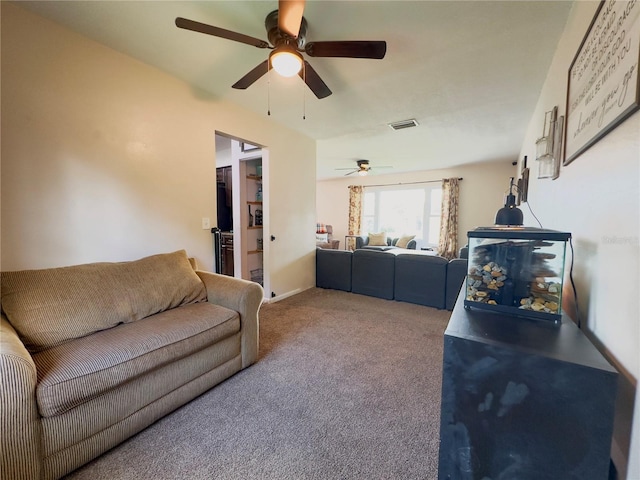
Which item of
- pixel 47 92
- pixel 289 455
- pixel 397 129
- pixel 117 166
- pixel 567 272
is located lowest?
pixel 289 455

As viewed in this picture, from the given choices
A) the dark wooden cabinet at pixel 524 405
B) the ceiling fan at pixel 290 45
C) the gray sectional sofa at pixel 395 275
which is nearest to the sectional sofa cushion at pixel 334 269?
the gray sectional sofa at pixel 395 275

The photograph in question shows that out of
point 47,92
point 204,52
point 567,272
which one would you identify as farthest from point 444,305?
point 47,92

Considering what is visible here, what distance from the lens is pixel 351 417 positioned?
63.2 inches

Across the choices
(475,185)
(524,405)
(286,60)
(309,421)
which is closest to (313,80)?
(286,60)

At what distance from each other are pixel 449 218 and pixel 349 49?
567 cm

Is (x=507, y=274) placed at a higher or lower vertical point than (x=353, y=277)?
higher

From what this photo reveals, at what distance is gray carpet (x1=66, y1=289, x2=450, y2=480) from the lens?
50.6 inches

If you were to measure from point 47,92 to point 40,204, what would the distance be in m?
0.76

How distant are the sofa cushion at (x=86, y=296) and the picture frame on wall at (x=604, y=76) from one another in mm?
2473

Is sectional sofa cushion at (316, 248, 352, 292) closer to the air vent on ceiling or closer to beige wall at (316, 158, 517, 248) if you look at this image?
the air vent on ceiling

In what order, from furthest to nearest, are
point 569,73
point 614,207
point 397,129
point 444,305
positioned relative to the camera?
point 397,129 < point 444,305 < point 569,73 < point 614,207

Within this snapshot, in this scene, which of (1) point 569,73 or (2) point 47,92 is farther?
(2) point 47,92

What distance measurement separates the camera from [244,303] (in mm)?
2043

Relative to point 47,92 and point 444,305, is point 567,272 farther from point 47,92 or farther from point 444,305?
point 47,92
